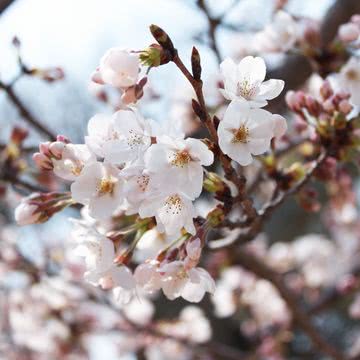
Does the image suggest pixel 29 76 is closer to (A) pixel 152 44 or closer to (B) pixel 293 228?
(A) pixel 152 44

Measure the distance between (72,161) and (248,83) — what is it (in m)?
0.30

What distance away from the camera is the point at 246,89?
0.81 metres

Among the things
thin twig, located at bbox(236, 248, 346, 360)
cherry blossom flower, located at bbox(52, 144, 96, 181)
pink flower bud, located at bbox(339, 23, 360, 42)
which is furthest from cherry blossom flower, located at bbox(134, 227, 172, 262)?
thin twig, located at bbox(236, 248, 346, 360)

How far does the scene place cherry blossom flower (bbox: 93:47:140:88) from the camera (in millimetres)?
812

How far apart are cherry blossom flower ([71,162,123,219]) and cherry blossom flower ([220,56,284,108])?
21cm

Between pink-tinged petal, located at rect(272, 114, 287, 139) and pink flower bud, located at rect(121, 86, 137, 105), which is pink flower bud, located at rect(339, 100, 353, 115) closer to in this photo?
pink-tinged petal, located at rect(272, 114, 287, 139)

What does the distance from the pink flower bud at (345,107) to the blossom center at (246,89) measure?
28 centimetres

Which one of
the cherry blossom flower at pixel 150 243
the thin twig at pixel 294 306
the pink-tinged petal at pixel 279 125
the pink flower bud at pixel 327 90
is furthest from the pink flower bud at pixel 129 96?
the thin twig at pixel 294 306

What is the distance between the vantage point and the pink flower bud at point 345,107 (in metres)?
1.02

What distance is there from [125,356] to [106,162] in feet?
7.48

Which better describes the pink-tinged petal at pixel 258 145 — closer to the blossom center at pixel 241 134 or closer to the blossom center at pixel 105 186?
the blossom center at pixel 241 134

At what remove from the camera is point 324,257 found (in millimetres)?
3148

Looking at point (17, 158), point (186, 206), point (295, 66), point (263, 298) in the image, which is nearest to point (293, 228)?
point (263, 298)

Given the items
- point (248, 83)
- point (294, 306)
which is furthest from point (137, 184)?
point (294, 306)
